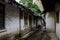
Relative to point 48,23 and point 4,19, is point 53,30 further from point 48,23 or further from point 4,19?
point 4,19

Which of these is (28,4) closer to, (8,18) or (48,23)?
(48,23)

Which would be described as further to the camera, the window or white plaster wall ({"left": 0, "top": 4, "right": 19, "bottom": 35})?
white plaster wall ({"left": 0, "top": 4, "right": 19, "bottom": 35})

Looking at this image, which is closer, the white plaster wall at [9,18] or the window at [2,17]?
the window at [2,17]

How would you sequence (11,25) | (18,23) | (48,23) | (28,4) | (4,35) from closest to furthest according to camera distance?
1. (4,35)
2. (11,25)
3. (18,23)
4. (48,23)
5. (28,4)

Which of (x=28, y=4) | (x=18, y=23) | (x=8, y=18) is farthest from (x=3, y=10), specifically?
(x=28, y=4)

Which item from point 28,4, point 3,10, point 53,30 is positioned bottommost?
point 53,30

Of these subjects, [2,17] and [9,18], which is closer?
[2,17]

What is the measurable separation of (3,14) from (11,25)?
124 cm

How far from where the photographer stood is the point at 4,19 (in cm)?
632

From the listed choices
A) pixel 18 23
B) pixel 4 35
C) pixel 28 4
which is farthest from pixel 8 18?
pixel 28 4

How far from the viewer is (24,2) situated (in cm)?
2050

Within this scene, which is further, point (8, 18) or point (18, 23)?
point (18, 23)

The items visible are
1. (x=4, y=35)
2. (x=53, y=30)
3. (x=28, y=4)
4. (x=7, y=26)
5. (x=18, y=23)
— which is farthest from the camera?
(x=28, y=4)

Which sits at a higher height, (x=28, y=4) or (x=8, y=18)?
(x=28, y=4)
